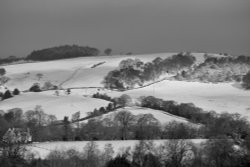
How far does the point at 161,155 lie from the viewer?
92.8 metres

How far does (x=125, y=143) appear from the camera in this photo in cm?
10369

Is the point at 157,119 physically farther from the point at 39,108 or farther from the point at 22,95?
the point at 22,95

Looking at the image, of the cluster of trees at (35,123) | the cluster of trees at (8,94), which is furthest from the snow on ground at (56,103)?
the cluster of trees at (35,123)

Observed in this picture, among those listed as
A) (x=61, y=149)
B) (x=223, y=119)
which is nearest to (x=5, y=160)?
(x=61, y=149)

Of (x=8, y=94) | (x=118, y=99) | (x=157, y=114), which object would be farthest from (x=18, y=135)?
(x=8, y=94)

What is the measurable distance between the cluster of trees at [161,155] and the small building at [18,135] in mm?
17929

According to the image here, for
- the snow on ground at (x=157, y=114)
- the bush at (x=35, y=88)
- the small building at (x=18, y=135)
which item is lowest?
the small building at (x=18, y=135)

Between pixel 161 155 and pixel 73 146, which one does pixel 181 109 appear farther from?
pixel 161 155

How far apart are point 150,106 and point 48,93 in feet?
131

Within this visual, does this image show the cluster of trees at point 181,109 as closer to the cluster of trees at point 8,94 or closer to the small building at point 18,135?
the small building at point 18,135

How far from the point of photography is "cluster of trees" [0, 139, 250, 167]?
278ft

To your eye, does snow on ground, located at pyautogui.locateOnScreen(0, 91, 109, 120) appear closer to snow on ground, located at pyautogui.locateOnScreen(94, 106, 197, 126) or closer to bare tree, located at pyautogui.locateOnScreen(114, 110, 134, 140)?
snow on ground, located at pyautogui.locateOnScreen(94, 106, 197, 126)

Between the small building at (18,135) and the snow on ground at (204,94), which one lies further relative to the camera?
the snow on ground at (204,94)

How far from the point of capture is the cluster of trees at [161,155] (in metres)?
84.8
